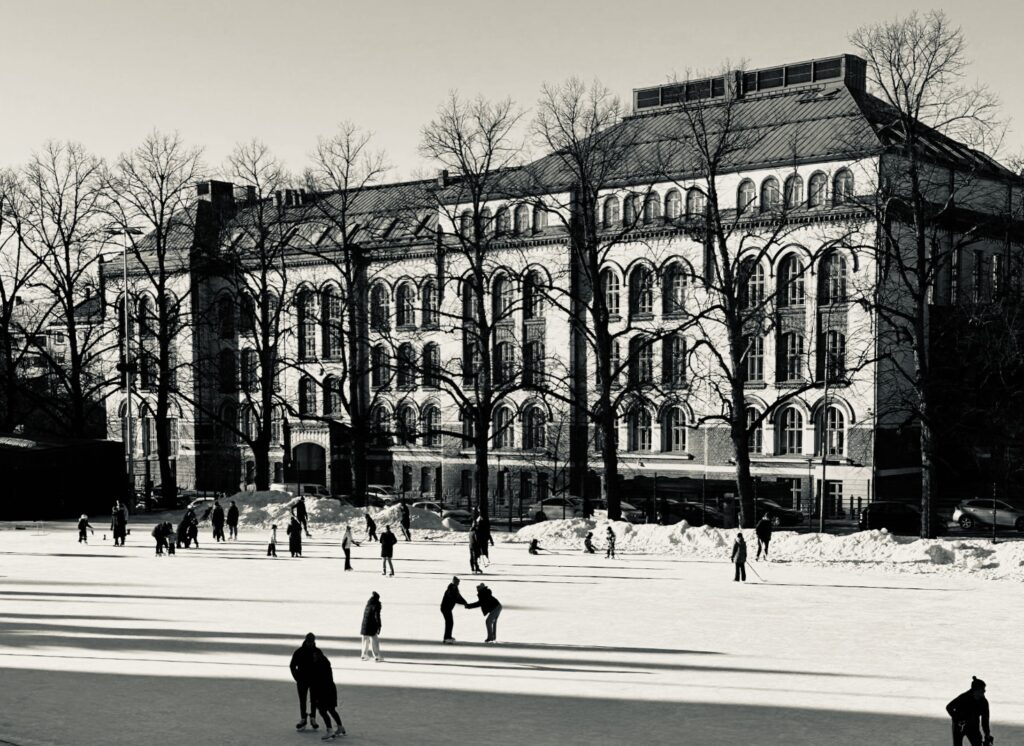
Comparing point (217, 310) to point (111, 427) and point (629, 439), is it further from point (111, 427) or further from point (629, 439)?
point (629, 439)

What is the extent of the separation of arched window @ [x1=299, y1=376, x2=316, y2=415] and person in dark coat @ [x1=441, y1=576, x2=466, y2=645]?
55.9 m

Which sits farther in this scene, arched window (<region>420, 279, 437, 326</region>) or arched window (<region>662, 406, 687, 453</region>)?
arched window (<region>420, 279, 437, 326</region>)

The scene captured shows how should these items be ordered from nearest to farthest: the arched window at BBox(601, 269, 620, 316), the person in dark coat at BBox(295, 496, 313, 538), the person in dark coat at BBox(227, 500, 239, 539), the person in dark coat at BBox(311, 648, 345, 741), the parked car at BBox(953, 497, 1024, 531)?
the person in dark coat at BBox(311, 648, 345, 741)
the person in dark coat at BBox(227, 500, 239, 539)
the person in dark coat at BBox(295, 496, 313, 538)
the parked car at BBox(953, 497, 1024, 531)
the arched window at BBox(601, 269, 620, 316)

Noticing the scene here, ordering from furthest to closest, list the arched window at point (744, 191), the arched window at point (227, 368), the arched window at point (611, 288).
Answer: the arched window at point (227, 368) → the arched window at point (611, 288) → the arched window at point (744, 191)

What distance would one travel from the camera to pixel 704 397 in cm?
6306

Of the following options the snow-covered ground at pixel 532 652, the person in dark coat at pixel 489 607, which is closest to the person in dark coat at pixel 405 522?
the snow-covered ground at pixel 532 652

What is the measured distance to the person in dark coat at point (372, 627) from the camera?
2073 centimetres

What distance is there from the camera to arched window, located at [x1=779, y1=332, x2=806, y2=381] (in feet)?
197

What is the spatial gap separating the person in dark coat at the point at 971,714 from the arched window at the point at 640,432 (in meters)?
51.0

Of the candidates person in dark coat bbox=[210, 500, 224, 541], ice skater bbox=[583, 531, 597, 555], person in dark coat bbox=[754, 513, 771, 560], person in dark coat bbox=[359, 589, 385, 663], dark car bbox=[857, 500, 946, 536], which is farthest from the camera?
dark car bbox=[857, 500, 946, 536]

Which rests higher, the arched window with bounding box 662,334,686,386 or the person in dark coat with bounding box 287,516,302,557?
the arched window with bounding box 662,334,686,386

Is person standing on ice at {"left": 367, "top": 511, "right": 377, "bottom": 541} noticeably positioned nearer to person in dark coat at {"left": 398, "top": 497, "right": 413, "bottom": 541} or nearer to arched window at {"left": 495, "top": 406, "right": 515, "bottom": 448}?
person in dark coat at {"left": 398, "top": 497, "right": 413, "bottom": 541}

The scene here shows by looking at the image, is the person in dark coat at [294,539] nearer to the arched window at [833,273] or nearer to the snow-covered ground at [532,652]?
the snow-covered ground at [532,652]

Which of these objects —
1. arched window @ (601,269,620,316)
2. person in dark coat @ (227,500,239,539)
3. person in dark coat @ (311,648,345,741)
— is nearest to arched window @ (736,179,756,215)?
arched window @ (601,269,620,316)
